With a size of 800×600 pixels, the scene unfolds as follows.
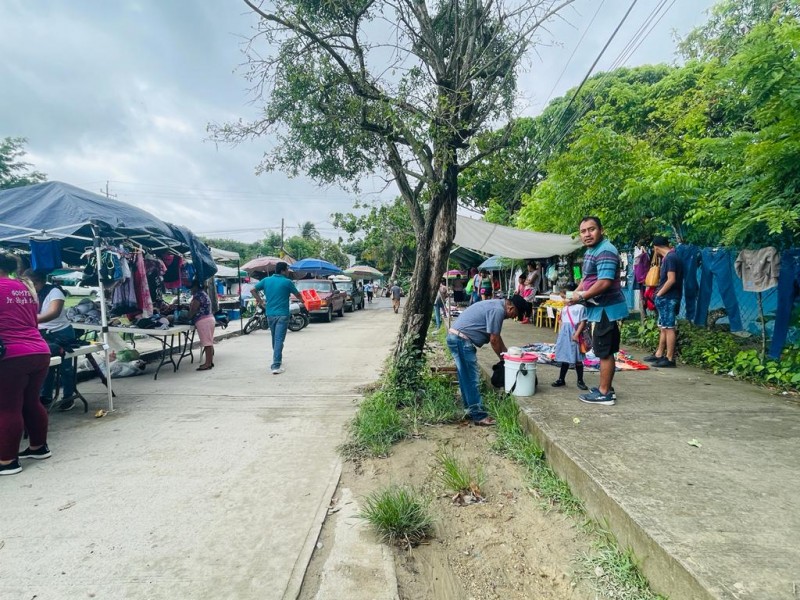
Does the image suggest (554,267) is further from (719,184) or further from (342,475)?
(342,475)

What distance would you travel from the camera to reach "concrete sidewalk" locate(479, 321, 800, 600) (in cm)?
184

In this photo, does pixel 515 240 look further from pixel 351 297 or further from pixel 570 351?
pixel 351 297

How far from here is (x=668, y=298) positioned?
5.86 meters

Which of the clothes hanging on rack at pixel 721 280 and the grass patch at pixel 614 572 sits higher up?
the clothes hanging on rack at pixel 721 280

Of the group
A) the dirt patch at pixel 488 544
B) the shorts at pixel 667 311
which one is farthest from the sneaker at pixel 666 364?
the dirt patch at pixel 488 544

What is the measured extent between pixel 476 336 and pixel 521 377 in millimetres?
Result: 690

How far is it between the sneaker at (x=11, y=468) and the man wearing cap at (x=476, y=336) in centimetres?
399

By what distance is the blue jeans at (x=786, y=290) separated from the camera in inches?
186

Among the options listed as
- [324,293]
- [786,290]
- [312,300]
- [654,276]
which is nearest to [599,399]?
[786,290]

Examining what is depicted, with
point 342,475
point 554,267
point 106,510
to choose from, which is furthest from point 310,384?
point 554,267

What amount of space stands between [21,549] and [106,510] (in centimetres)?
46

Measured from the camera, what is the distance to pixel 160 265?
841 centimetres

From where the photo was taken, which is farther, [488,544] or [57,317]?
[57,317]

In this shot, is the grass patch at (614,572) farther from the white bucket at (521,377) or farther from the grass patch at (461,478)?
the white bucket at (521,377)
